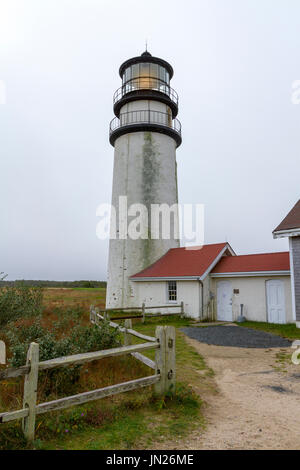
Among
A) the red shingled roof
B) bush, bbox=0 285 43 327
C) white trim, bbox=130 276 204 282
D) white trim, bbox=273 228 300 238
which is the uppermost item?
the red shingled roof

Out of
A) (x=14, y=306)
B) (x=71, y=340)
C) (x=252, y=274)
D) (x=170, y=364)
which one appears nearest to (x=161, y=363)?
(x=170, y=364)

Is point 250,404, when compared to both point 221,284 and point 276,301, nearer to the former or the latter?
point 276,301

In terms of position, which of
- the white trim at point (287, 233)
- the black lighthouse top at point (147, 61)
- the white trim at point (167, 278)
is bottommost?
the white trim at point (167, 278)

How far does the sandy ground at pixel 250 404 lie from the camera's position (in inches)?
155

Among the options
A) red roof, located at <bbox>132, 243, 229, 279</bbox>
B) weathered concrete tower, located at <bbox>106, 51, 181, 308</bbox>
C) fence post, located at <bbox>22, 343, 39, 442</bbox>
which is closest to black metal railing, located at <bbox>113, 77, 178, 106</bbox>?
weathered concrete tower, located at <bbox>106, 51, 181, 308</bbox>

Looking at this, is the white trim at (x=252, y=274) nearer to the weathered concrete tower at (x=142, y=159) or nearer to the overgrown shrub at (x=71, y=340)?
the weathered concrete tower at (x=142, y=159)

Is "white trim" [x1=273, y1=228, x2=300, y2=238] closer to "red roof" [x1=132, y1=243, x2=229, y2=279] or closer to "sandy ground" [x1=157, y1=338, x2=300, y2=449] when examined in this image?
"red roof" [x1=132, y1=243, x2=229, y2=279]

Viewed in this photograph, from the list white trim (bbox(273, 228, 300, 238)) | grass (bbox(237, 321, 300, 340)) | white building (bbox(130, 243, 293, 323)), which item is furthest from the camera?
white building (bbox(130, 243, 293, 323))

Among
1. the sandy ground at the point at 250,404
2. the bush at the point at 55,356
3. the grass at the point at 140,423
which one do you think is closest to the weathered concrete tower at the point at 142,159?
the sandy ground at the point at 250,404

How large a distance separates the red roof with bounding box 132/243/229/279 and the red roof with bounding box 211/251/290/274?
2.52 ft

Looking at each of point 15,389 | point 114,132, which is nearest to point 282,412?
point 15,389

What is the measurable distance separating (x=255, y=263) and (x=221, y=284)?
8.06ft

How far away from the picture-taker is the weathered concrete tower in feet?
68.6
